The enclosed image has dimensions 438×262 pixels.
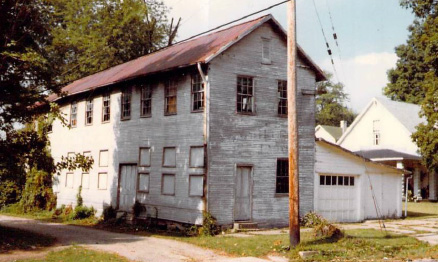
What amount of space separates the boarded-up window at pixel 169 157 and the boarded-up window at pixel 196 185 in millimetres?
1491

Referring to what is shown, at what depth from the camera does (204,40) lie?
23.7 meters

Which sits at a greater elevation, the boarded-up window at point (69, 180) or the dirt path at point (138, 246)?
the boarded-up window at point (69, 180)

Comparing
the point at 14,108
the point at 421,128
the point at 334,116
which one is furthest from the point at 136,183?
the point at 334,116

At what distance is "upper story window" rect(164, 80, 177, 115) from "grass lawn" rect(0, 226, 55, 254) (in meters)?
7.67

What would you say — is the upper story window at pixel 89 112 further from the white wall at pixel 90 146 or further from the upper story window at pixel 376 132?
the upper story window at pixel 376 132

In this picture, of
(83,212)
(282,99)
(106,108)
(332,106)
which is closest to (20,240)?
(83,212)

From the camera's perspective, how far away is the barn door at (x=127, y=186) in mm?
23016

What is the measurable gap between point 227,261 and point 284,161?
369 inches

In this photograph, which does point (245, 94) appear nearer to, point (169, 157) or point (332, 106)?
point (169, 157)

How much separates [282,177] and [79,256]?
10.7 meters

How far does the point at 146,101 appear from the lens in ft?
75.0

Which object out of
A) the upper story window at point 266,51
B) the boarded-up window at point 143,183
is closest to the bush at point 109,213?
the boarded-up window at point 143,183

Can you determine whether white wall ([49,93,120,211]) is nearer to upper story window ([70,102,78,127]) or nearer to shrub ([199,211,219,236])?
upper story window ([70,102,78,127])

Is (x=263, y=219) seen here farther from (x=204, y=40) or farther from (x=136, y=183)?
(x=204, y=40)
